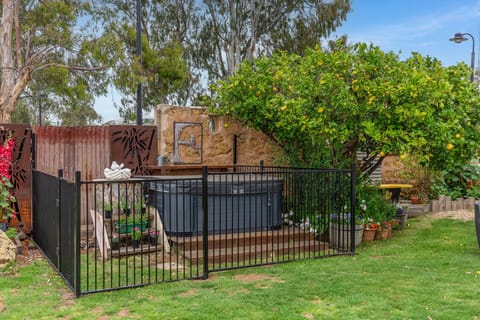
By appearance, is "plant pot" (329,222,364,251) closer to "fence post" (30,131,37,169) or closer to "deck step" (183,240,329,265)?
"deck step" (183,240,329,265)

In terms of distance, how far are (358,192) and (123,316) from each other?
14.8 ft

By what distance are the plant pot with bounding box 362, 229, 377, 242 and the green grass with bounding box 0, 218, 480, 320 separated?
40.9 inches

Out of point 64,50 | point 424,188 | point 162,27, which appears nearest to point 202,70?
point 162,27

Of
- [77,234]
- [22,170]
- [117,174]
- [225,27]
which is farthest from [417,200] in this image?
[225,27]

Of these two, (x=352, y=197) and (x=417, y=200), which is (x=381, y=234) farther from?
(x=417, y=200)

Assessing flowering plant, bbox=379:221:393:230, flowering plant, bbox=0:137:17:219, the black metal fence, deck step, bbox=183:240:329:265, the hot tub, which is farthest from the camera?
flowering plant, bbox=379:221:393:230

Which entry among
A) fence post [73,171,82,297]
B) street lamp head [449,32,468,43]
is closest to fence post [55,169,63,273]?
fence post [73,171,82,297]

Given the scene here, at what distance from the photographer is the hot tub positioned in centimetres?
596

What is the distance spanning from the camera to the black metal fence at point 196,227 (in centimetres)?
473

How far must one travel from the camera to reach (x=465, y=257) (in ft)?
17.8

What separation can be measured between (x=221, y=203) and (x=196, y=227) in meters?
0.49

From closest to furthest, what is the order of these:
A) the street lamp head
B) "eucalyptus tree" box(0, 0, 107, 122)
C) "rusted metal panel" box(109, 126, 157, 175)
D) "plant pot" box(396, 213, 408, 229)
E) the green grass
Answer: the green grass
"rusted metal panel" box(109, 126, 157, 175)
"plant pot" box(396, 213, 408, 229)
"eucalyptus tree" box(0, 0, 107, 122)
the street lamp head

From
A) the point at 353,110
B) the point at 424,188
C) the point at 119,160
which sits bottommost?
the point at 424,188

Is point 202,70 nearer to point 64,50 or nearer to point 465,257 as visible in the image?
point 64,50
